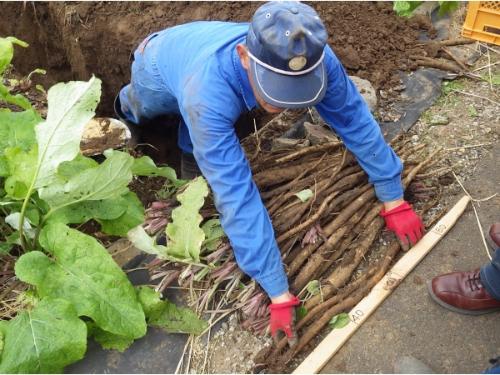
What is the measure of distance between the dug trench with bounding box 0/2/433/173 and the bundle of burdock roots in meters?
0.83

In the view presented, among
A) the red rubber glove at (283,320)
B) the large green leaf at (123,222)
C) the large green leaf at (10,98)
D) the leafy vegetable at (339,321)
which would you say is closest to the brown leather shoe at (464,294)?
the leafy vegetable at (339,321)

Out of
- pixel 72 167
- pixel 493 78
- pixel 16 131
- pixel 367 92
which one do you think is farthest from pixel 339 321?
pixel 493 78

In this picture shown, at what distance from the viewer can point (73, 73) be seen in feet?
14.4

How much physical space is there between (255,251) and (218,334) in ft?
1.56

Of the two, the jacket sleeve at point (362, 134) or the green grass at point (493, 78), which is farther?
the green grass at point (493, 78)

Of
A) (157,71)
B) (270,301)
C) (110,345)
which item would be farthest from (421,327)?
(157,71)

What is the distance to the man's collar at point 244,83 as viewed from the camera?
85.7 inches

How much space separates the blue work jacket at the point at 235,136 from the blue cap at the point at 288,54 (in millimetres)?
225

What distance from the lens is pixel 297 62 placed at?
1.82m

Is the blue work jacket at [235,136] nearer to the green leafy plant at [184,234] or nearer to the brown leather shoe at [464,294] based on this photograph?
the green leafy plant at [184,234]

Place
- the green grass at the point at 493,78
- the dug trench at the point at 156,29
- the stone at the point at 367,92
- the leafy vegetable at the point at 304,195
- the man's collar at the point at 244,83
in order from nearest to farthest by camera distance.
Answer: the man's collar at the point at 244,83, the leafy vegetable at the point at 304,195, the stone at the point at 367,92, the green grass at the point at 493,78, the dug trench at the point at 156,29

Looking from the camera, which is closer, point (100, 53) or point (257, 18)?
point (257, 18)

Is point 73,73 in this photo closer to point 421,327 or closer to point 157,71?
point 157,71

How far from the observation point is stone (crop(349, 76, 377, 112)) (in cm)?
319
